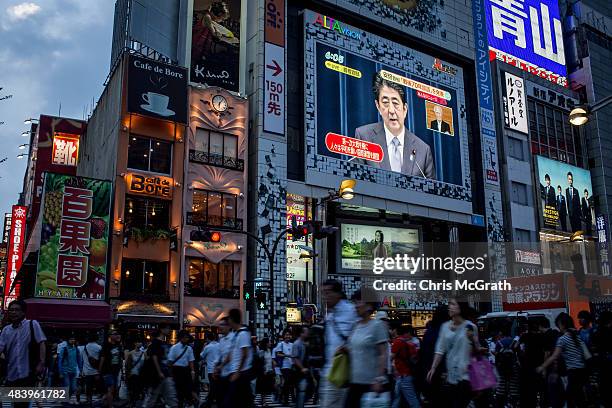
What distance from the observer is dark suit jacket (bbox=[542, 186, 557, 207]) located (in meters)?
47.1

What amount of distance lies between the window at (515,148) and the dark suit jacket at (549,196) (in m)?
3.09

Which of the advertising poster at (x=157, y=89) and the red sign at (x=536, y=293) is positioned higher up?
the advertising poster at (x=157, y=89)

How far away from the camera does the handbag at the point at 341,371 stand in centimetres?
674

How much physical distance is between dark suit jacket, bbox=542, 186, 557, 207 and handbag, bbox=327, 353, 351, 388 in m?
44.0

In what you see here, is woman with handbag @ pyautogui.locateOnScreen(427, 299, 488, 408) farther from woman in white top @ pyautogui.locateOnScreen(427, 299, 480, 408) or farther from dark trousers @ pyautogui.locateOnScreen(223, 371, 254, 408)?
dark trousers @ pyautogui.locateOnScreen(223, 371, 254, 408)

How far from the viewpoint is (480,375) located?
293 inches

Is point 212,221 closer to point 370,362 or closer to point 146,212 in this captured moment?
point 146,212

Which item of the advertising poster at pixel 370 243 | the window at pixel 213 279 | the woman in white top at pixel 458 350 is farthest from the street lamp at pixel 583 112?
the advertising poster at pixel 370 243

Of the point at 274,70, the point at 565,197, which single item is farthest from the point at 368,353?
the point at 565,197

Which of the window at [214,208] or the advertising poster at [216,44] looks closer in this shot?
the window at [214,208]

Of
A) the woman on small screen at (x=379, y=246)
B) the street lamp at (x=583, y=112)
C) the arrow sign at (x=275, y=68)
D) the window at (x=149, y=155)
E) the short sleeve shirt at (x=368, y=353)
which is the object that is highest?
the arrow sign at (x=275, y=68)

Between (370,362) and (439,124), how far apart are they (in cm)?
3716

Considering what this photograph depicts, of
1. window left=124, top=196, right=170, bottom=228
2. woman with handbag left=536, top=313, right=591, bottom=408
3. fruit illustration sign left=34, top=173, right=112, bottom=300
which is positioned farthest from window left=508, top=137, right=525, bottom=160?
woman with handbag left=536, top=313, right=591, bottom=408

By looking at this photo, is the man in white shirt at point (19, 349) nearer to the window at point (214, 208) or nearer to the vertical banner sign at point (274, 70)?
the window at point (214, 208)
